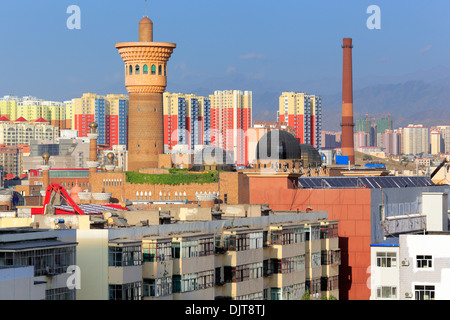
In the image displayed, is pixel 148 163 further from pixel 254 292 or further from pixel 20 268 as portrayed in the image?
pixel 20 268

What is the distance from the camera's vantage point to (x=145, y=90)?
323 feet

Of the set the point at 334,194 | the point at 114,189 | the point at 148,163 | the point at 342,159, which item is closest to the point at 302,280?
the point at 334,194

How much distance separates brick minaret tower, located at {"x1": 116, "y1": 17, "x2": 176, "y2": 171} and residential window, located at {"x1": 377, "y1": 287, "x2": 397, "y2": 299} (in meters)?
51.7

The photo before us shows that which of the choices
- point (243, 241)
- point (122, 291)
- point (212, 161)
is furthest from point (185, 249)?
point (212, 161)

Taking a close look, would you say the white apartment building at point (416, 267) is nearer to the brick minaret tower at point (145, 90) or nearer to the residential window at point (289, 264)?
the residential window at point (289, 264)

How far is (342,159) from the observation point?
136 meters

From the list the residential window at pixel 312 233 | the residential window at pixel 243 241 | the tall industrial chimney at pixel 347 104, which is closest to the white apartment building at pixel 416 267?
the residential window at pixel 312 233

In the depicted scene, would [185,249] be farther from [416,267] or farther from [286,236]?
[416,267]

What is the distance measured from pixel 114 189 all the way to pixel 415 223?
3611 cm

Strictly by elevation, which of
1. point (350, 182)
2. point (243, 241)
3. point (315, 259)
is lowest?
point (315, 259)

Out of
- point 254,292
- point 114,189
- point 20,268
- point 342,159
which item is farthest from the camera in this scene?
point 342,159

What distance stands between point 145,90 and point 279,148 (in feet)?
45.6

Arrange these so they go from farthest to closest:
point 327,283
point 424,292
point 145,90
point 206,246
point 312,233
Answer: point 145,90
point 327,283
point 312,233
point 424,292
point 206,246

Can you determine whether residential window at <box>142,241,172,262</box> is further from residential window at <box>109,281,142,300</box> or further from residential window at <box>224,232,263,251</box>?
residential window at <box>224,232,263,251</box>
